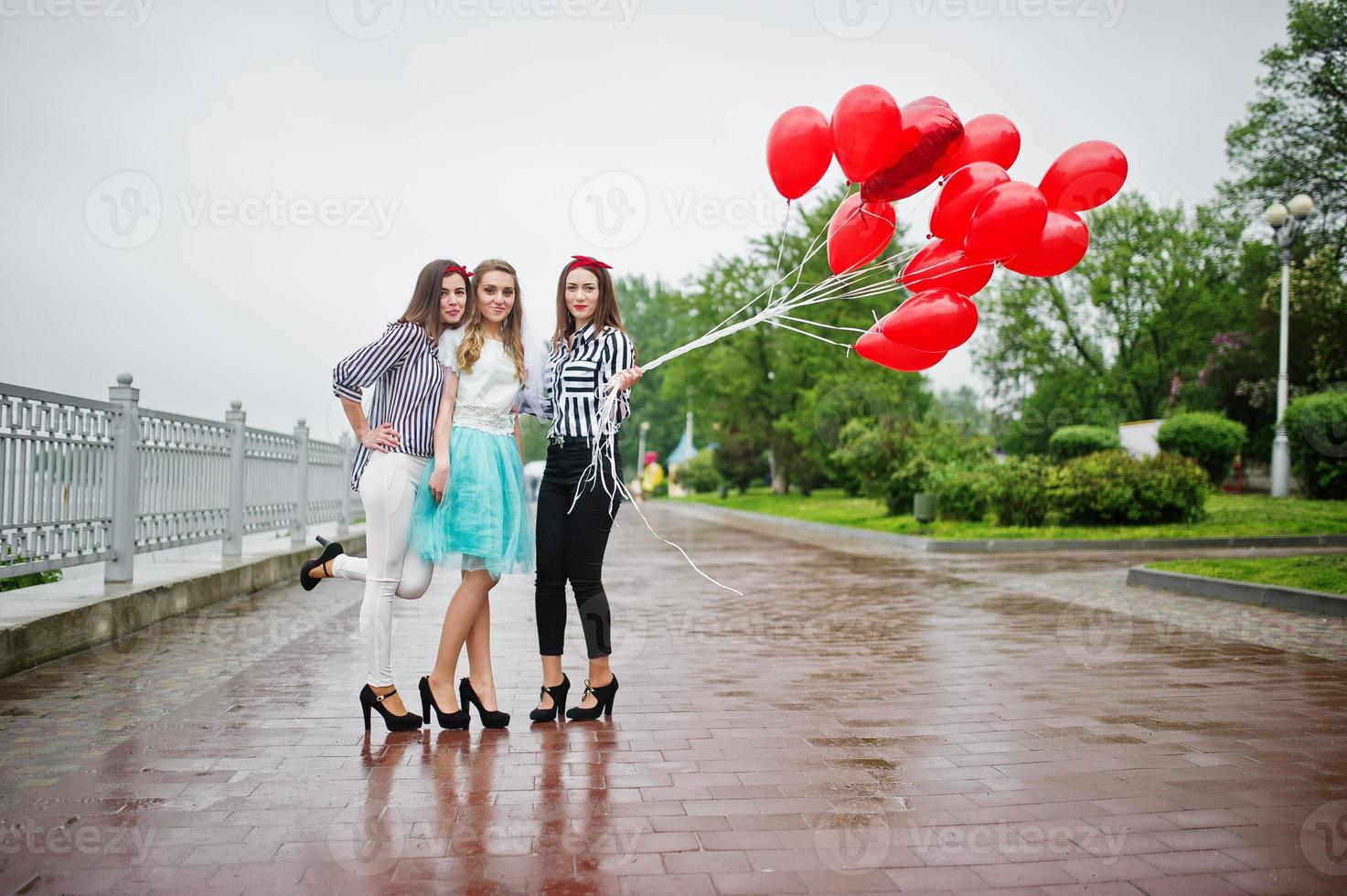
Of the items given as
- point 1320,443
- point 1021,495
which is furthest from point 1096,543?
point 1320,443

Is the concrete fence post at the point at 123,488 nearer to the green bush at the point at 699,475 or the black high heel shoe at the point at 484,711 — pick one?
the black high heel shoe at the point at 484,711

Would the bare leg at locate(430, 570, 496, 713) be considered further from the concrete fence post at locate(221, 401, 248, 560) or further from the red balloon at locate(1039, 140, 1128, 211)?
the concrete fence post at locate(221, 401, 248, 560)

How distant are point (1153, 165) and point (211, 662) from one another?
31471 millimetres

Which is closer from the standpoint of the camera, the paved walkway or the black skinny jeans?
the paved walkway

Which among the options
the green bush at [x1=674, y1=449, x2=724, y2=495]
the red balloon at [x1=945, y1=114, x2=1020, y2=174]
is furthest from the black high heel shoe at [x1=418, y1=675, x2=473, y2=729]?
the green bush at [x1=674, y1=449, x2=724, y2=495]

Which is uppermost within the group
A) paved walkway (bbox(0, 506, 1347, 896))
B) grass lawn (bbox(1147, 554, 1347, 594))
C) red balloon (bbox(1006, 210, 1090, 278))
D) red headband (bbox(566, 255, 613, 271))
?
red balloon (bbox(1006, 210, 1090, 278))

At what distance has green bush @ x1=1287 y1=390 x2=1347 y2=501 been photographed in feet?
61.6

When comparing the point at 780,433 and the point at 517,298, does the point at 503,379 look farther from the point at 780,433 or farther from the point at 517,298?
the point at 780,433

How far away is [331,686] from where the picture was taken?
16.8ft

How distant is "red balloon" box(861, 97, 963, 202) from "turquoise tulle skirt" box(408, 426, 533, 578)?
213cm

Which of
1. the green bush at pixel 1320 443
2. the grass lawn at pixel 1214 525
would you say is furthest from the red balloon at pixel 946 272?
the green bush at pixel 1320 443

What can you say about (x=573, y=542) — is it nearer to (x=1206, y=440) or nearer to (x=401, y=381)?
(x=401, y=381)

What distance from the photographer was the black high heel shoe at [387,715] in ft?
13.7

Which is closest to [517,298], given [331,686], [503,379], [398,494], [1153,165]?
[503,379]
